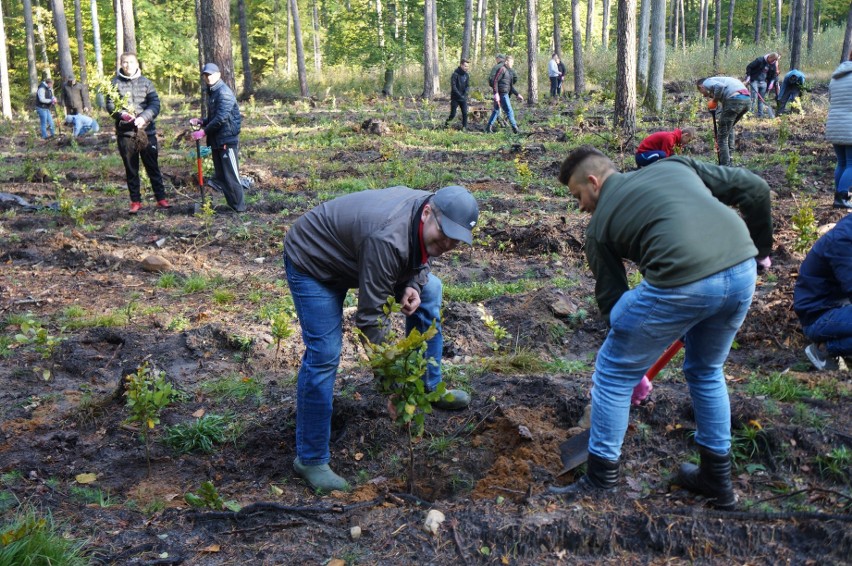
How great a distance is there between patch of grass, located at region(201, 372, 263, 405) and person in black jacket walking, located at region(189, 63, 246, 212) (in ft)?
16.6

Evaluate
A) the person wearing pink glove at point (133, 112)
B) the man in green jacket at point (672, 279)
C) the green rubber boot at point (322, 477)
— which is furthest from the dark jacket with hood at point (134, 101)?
the man in green jacket at point (672, 279)

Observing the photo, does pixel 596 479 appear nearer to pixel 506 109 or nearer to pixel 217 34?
pixel 217 34

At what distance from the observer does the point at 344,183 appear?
37.5ft

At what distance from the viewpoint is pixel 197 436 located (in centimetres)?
441

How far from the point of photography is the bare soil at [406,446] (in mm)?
3053

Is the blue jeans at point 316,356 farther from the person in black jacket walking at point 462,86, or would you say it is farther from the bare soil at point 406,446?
the person in black jacket walking at point 462,86

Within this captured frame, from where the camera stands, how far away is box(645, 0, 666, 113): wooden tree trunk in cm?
1793

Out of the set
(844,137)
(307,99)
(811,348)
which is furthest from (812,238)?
(307,99)

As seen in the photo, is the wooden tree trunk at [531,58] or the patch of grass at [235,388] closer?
the patch of grass at [235,388]

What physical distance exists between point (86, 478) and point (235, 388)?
1216 mm

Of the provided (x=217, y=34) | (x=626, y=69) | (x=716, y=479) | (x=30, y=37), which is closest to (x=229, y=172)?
(x=217, y=34)

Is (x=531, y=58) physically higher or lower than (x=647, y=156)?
higher

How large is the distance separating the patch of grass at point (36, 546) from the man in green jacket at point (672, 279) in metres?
2.13

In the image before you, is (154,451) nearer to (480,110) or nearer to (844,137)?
(844,137)
